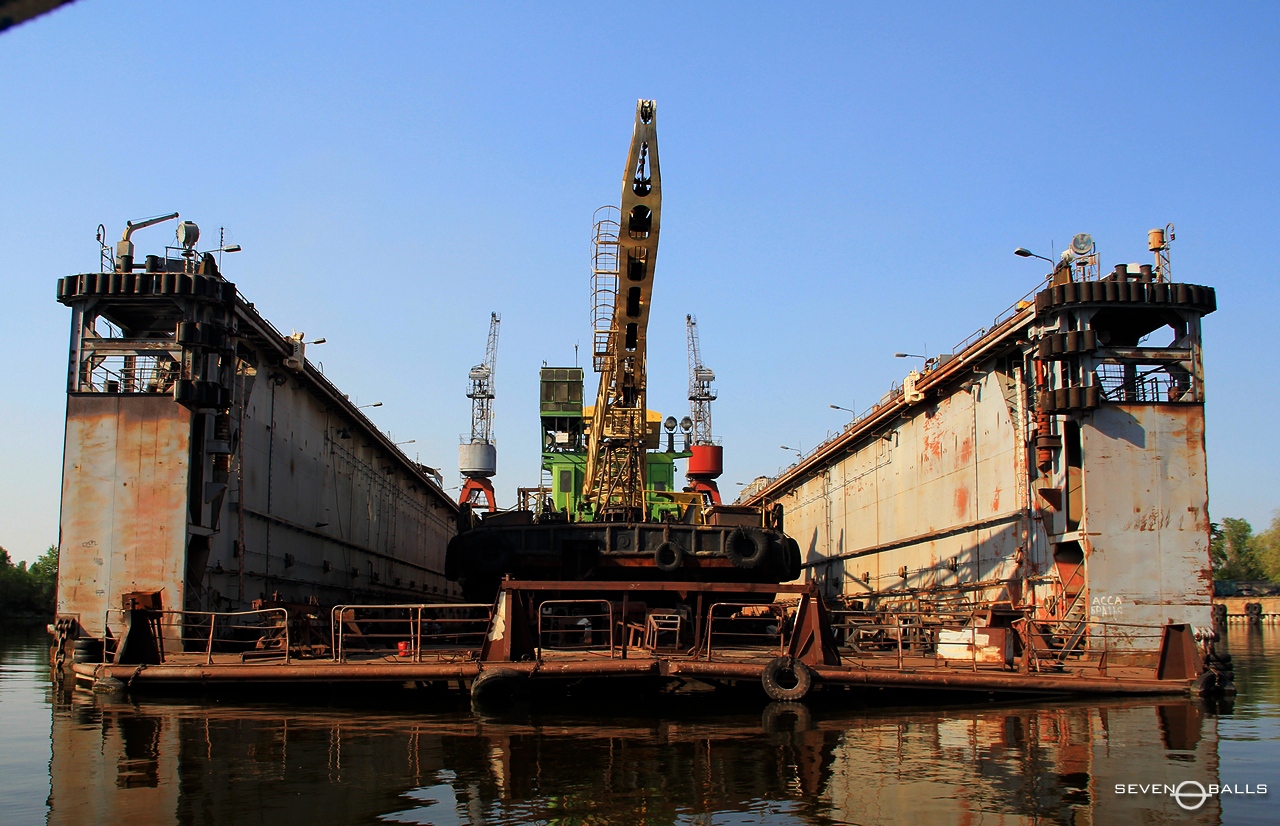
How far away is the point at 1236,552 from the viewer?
106125mm

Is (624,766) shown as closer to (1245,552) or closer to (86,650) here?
(86,650)

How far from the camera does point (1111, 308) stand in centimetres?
1922

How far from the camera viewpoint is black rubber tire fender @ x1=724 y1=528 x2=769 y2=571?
21828 millimetres

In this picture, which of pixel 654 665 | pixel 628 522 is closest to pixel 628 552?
pixel 628 522

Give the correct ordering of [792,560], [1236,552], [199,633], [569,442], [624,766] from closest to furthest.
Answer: [624,766] → [199,633] → [792,560] → [569,442] → [1236,552]

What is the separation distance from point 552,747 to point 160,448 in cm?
1145

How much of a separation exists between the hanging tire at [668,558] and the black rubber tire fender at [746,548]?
1.16 meters

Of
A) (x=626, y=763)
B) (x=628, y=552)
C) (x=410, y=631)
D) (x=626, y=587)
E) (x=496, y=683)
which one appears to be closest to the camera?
(x=626, y=763)

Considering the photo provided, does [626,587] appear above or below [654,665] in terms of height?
above

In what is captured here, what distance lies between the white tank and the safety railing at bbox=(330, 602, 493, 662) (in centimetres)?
2126

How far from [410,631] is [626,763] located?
1462 centimetres

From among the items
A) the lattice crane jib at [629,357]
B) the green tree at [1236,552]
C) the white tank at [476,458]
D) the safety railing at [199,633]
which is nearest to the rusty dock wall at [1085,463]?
the lattice crane jib at [629,357]

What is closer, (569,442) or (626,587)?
(626,587)

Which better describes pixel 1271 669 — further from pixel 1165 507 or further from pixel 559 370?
pixel 559 370
